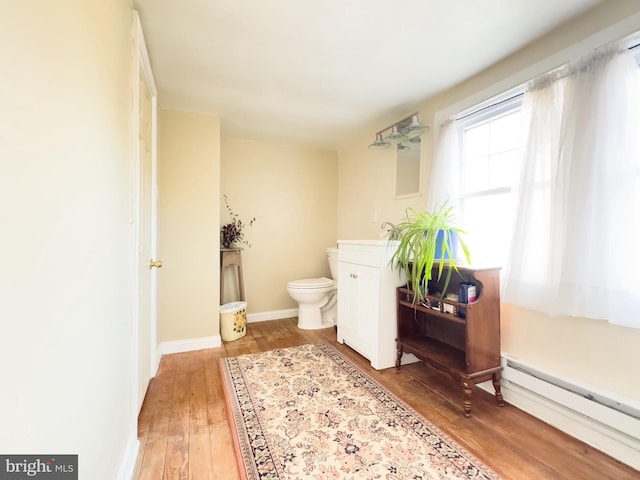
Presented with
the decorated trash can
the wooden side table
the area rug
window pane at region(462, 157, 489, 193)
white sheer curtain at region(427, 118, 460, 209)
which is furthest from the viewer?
the wooden side table

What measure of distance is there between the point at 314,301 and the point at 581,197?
94.0 inches

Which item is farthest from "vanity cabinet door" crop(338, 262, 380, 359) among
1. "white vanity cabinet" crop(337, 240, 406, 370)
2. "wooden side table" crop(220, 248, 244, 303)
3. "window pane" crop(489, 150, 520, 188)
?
"wooden side table" crop(220, 248, 244, 303)

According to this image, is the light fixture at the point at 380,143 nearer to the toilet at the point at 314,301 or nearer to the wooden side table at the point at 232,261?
the toilet at the point at 314,301

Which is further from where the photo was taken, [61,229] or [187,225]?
[187,225]

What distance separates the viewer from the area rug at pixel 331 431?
1.26 metres

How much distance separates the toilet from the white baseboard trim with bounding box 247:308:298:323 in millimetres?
419

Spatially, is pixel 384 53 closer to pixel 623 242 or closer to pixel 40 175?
pixel 623 242

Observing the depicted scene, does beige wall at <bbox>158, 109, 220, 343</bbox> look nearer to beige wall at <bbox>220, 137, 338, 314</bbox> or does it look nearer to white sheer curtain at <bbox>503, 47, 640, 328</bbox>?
beige wall at <bbox>220, 137, 338, 314</bbox>

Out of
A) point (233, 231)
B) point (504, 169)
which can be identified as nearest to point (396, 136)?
point (504, 169)

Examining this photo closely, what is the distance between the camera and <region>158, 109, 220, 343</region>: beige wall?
255cm

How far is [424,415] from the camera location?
166 cm

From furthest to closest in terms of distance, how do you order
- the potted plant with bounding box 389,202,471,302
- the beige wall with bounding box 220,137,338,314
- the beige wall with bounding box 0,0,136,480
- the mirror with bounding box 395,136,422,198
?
1. the beige wall with bounding box 220,137,338,314
2. the mirror with bounding box 395,136,422,198
3. the potted plant with bounding box 389,202,471,302
4. the beige wall with bounding box 0,0,136,480

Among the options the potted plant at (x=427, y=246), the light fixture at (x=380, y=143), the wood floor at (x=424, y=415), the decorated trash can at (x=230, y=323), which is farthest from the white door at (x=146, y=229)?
the light fixture at (x=380, y=143)

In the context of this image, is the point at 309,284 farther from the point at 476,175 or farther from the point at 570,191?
the point at 570,191
